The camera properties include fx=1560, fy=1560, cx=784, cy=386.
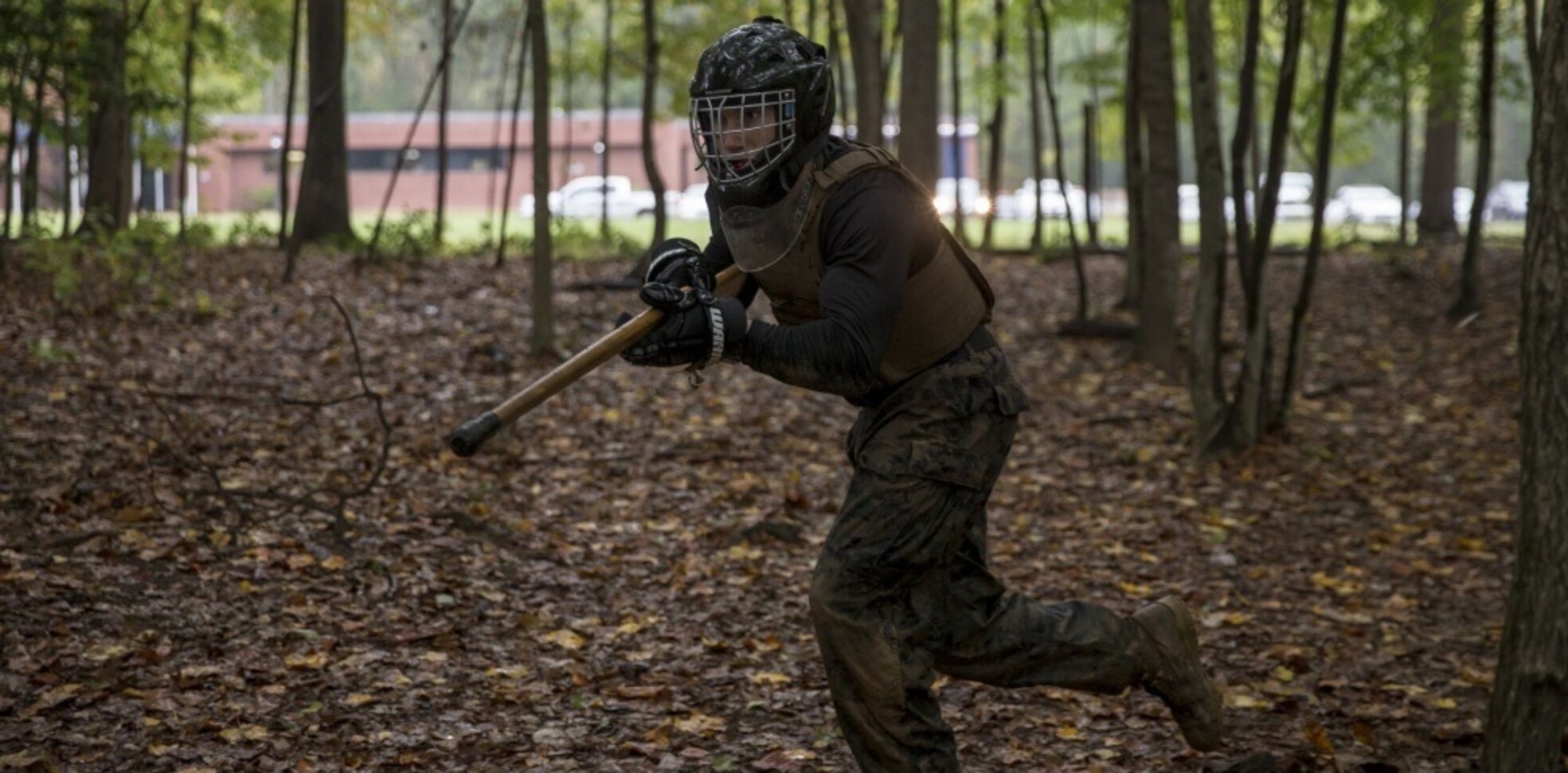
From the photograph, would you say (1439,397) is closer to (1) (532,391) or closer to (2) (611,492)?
(2) (611,492)

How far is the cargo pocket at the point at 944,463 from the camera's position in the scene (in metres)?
4.05

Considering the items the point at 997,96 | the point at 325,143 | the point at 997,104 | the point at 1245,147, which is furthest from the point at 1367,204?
the point at 1245,147

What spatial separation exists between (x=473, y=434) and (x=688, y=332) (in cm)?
58

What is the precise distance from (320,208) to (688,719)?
15.6 metres

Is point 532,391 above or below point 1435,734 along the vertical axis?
above

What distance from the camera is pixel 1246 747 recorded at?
543 cm

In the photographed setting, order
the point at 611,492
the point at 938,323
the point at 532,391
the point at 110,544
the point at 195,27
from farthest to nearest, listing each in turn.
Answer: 1. the point at 195,27
2. the point at 611,492
3. the point at 110,544
4. the point at 938,323
5. the point at 532,391

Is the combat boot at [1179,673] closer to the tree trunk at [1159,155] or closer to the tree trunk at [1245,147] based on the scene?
the tree trunk at [1245,147]

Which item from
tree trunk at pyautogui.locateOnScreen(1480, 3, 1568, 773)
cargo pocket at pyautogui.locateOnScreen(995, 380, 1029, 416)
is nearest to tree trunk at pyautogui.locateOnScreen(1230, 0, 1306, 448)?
tree trunk at pyautogui.locateOnScreen(1480, 3, 1568, 773)

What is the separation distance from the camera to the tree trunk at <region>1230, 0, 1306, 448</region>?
31.6 feet

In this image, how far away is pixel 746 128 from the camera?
394 cm

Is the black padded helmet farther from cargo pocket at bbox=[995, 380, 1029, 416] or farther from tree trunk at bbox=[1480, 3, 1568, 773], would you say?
tree trunk at bbox=[1480, 3, 1568, 773]

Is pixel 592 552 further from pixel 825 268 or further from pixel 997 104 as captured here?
pixel 997 104

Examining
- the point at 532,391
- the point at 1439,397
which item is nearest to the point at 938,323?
the point at 532,391
